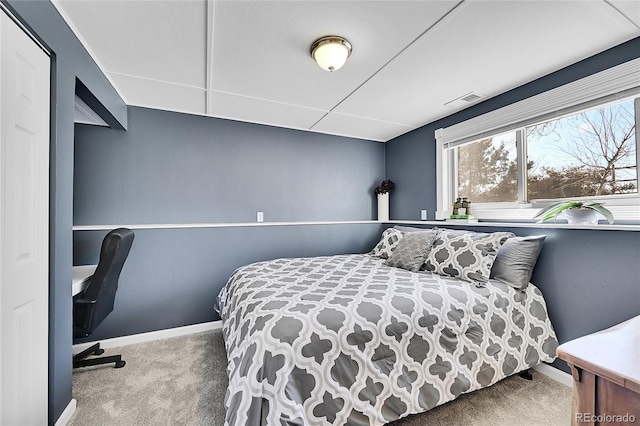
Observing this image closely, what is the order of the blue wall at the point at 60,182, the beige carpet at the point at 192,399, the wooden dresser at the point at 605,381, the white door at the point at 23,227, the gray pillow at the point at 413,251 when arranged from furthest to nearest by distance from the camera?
the gray pillow at the point at 413,251 → the beige carpet at the point at 192,399 → the blue wall at the point at 60,182 → the white door at the point at 23,227 → the wooden dresser at the point at 605,381

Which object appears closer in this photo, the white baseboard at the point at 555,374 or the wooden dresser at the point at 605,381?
the wooden dresser at the point at 605,381

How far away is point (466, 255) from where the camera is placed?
7.14 feet

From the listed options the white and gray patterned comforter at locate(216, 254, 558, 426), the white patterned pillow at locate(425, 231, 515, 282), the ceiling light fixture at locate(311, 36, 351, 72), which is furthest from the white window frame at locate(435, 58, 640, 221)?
the ceiling light fixture at locate(311, 36, 351, 72)

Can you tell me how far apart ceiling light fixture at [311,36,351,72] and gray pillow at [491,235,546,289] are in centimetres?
188

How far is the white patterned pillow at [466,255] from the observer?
6.81 ft

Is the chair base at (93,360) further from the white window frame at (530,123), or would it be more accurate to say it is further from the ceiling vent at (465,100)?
the ceiling vent at (465,100)

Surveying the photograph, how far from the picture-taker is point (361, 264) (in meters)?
2.71

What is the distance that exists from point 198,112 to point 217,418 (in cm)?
274

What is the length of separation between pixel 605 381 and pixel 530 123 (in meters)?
2.20

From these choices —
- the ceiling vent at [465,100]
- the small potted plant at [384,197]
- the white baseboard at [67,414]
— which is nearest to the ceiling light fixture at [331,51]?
the ceiling vent at [465,100]

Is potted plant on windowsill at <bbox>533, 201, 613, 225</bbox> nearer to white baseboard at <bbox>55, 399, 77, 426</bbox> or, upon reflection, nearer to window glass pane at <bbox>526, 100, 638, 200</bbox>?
window glass pane at <bbox>526, 100, 638, 200</bbox>

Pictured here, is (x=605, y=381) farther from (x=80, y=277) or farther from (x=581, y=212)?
(x=80, y=277)

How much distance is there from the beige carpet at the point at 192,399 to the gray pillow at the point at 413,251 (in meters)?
1.01

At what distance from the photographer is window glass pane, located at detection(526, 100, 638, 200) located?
1.86 meters
